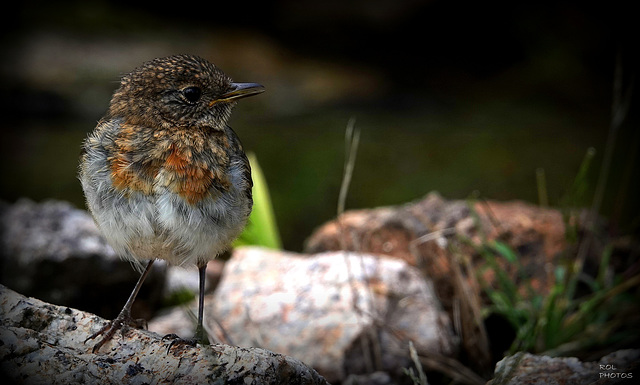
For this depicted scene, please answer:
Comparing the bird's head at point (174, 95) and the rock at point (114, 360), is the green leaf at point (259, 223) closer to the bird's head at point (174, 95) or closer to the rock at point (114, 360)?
the bird's head at point (174, 95)

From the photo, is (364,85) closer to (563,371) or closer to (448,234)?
(448,234)

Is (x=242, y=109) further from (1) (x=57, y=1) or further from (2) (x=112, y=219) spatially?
(2) (x=112, y=219)

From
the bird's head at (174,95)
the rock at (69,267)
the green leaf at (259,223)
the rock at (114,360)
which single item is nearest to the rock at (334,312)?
the rock at (69,267)

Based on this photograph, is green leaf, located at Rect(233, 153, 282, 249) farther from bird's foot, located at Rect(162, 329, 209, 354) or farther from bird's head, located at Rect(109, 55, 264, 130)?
bird's foot, located at Rect(162, 329, 209, 354)

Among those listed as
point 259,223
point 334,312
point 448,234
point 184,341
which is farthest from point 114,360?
point 259,223

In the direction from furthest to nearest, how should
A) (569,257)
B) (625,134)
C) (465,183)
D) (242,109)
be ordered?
(242,109) → (625,134) → (465,183) → (569,257)

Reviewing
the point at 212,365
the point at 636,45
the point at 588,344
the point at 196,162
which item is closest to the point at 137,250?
the point at 196,162
